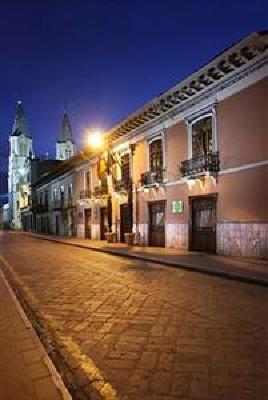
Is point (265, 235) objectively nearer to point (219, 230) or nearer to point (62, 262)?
point (219, 230)

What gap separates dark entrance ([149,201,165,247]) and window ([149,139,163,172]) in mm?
1945

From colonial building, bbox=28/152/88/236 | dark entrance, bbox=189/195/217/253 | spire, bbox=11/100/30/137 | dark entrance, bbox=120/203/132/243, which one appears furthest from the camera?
spire, bbox=11/100/30/137

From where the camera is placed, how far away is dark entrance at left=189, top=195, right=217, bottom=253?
21.0 metres

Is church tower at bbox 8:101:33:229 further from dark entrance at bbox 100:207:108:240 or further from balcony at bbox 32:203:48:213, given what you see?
dark entrance at bbox 100:207:108:240

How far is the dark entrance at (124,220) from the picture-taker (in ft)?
99.7

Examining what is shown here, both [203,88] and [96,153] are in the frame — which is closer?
[203,88]

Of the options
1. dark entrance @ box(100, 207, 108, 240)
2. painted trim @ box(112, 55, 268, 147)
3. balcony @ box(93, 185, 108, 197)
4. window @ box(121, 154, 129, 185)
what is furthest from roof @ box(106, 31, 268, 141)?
dark entrance @ box(100, 207, 108, 240)

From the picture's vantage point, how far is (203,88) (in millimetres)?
21109

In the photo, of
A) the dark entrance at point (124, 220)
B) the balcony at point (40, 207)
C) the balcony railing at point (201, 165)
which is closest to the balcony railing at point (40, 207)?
the balcony at point (40, 207)

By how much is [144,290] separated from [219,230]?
32.9ft

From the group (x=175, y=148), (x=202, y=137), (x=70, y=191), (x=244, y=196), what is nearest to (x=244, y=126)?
(x=244, y=196)

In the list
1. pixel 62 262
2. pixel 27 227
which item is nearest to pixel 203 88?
pixel 62 262

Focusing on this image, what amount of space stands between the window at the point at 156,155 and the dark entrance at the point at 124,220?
14.6 feet

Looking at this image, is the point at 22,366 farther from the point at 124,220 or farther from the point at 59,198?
the point at 59,198
